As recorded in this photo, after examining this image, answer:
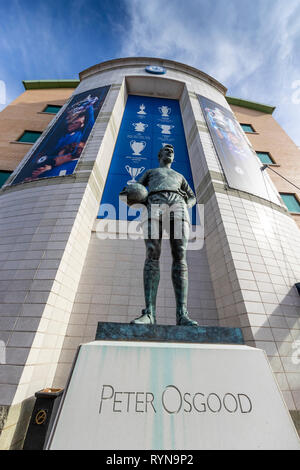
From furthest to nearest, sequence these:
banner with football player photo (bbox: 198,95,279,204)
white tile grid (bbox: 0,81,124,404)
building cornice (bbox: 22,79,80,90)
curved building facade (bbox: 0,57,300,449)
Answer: building cornice (bbox: 22,79,80,90) → banner with football player photo (bbox: 198,95,279,204) → curved building facade (bbox: 0,57,300,449) → white tile grid (bbox: 0,81,124,404)

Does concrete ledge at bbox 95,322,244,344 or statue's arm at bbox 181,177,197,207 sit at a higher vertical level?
statue's arm at bbox 181,177,197,207

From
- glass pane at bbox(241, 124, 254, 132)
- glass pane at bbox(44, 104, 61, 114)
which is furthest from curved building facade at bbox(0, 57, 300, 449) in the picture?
glass pane at bbox(241, 124, 254, 132)

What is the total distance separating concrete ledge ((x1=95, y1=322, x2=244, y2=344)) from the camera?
2.20 meters

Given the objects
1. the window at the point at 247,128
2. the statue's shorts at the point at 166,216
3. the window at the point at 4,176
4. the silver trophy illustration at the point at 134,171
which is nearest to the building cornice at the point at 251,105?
the window at the point at 247,128

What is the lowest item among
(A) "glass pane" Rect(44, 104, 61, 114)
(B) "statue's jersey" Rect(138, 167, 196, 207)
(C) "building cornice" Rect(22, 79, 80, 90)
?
(B) "statue's jersey" Rect(138, 167, 196, 207)

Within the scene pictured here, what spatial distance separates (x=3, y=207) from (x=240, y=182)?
8.23m

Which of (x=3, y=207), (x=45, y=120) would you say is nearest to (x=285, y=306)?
(x=3, y=207)

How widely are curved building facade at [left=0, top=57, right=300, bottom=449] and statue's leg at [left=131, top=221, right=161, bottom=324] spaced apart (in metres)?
2.61

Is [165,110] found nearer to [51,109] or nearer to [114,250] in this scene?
[51,109]

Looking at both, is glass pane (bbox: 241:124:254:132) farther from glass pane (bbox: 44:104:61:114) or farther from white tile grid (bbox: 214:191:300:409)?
glass pane (bbox: 44:104:61:114)

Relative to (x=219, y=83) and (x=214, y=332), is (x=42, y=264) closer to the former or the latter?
(x=214, y=332)

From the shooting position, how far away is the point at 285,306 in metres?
4.71

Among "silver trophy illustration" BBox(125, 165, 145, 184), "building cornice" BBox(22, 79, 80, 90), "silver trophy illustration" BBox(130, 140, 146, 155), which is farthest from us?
"building cornice" BBox(22, 79, 80, 90)

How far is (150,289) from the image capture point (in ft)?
9.02
